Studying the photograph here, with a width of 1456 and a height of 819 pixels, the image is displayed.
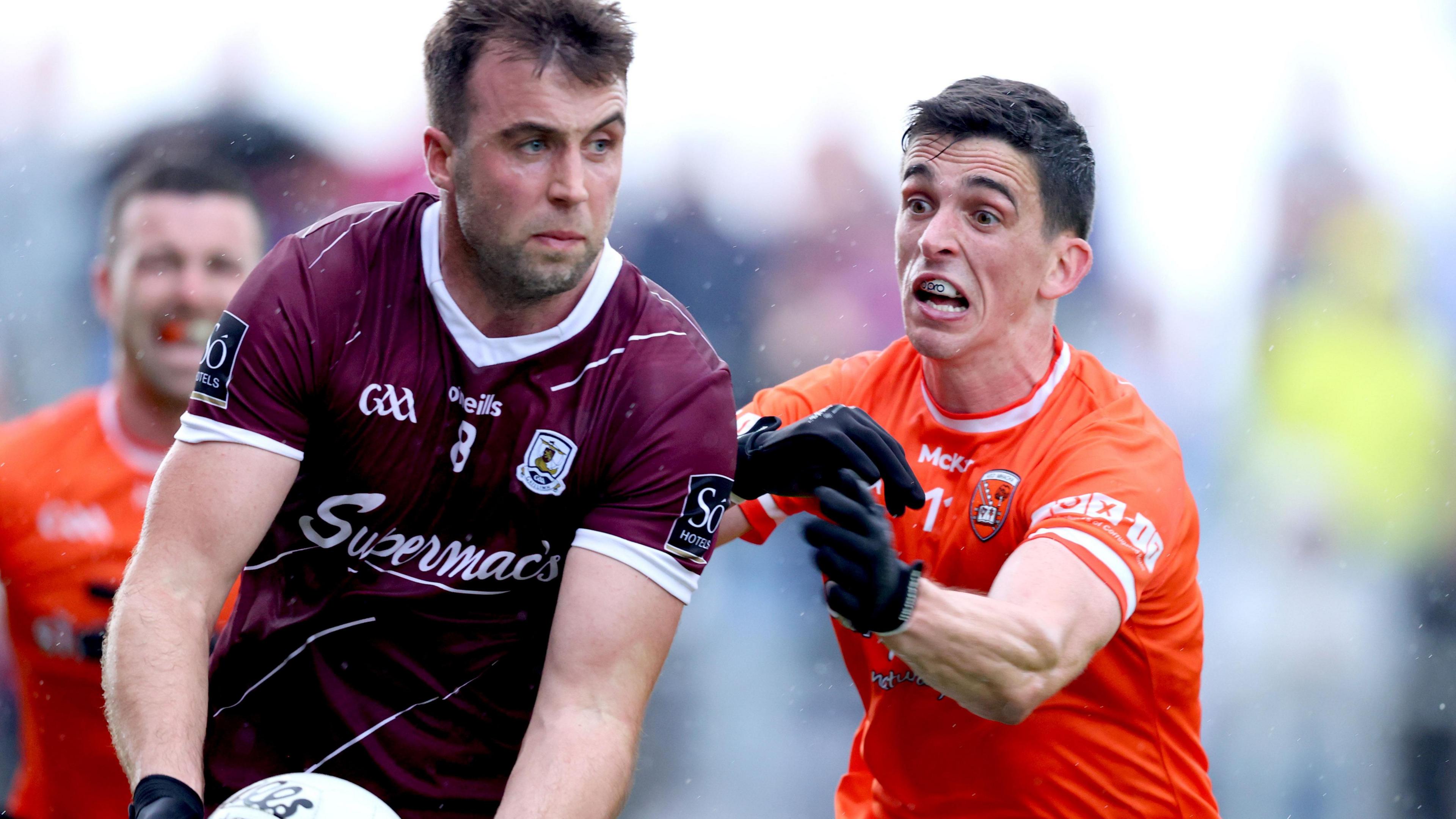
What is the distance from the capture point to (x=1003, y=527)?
3.22 meters

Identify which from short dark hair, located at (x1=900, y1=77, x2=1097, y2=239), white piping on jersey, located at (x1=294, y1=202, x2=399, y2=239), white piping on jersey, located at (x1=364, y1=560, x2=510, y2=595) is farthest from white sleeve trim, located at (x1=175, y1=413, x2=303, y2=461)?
short dark hair, located at (x1=900, y1=77, x2=1097, y2=239)

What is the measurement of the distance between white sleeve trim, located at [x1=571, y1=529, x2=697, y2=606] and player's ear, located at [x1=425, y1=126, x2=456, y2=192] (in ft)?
2.51

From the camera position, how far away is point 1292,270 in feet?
18.5

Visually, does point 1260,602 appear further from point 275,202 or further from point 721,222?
point 275,202

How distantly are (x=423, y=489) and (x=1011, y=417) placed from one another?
151 cm

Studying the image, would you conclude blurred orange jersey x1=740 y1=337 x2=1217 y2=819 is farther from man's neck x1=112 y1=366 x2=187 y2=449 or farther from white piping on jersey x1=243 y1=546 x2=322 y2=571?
man's neck x1=112 y1=366 x2=187 y2=449

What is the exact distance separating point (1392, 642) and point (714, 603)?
266 cm

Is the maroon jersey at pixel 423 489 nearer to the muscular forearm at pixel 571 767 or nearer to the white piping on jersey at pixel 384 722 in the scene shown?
the white piping on jersey at pixel 384 722

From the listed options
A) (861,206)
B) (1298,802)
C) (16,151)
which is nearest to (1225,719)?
(1298,802)

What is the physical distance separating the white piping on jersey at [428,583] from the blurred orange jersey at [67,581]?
129 cm

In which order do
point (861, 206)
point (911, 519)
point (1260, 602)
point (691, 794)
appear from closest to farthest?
point (911, 519), point (691, 794), point (1260, 602), point (861, 206)

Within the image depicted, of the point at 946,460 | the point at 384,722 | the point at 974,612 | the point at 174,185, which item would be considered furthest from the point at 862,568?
the point at 174,185

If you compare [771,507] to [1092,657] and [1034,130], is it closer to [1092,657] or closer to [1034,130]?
[1092,657]

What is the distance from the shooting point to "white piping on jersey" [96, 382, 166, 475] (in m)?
4.09
